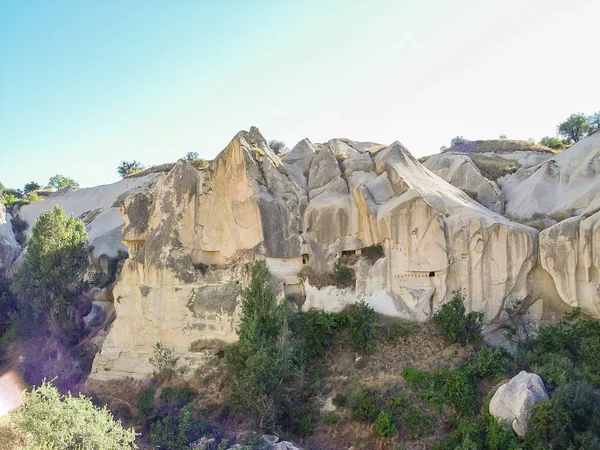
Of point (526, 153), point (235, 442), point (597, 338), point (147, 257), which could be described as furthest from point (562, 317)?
point (526, 153)

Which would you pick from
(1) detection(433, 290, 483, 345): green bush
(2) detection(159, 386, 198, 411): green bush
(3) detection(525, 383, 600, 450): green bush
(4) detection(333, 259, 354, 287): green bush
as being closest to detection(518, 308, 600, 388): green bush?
(3) detection(525, 383, 600, 450): green bush

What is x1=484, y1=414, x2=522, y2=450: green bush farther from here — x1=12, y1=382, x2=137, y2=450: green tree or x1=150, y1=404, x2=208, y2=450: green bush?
x1=12, y1=382, x2=137, y2=450: green tree

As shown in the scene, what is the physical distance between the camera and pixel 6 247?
36.7 m

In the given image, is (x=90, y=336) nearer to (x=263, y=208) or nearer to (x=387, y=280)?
(x=263, y=208)

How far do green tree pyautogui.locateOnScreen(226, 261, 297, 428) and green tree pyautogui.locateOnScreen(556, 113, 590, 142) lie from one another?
1470 inches

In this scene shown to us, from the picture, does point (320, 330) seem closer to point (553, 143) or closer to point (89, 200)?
point (553, 143)

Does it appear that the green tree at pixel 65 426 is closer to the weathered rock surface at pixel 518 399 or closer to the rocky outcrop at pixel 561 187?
the weathered rock surface at pixel 518 399

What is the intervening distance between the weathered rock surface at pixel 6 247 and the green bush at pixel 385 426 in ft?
104

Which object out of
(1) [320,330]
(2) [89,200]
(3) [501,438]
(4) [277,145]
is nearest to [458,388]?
(3) [501,438]

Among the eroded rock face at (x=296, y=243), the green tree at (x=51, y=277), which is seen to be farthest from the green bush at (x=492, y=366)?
the green tree at (x=51, y=277)

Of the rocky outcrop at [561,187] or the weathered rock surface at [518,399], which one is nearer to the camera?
the weathered rock surface at [518,399]

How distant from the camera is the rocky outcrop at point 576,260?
16594mm

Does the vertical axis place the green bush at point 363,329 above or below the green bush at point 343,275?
below

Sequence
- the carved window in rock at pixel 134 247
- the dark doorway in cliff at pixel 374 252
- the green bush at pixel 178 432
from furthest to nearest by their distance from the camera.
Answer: the carved window in rock at pixel 134 247, the dark doorway in cliff at pixel 374 252, the green bush at pixel 178 432
